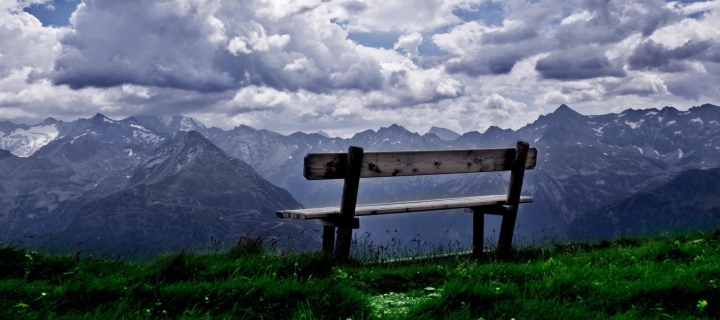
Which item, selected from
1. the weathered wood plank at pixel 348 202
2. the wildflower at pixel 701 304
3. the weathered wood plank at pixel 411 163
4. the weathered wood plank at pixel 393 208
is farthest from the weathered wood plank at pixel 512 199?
the wildflower at pixel 701 304

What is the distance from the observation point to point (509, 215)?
1022cm

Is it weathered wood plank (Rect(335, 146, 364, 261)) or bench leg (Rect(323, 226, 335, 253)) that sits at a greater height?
weathered wood plank (Rect(335, 146, 364, 261))

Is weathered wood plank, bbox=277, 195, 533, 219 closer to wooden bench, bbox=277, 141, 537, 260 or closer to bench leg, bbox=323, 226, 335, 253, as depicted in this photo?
wooden bench, bbox=277, 141, 537, 260

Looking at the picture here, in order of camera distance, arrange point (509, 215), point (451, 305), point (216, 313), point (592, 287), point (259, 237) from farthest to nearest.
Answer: point (509, 215) < point (259, 237) < point (592, 287) < point (451, 305) < point (216, 313)

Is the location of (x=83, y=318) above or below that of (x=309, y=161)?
below

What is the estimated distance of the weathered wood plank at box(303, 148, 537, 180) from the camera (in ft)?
26.9

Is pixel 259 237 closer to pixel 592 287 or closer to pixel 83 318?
pixel 83 318

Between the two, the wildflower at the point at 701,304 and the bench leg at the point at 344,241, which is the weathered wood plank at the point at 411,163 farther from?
the wildflower at the point at 701,304

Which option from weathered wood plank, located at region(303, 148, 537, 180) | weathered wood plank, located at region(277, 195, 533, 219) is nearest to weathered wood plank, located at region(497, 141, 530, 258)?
weathered wood plank, located at region(303, 148, 537, 180)

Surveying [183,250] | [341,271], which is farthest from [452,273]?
[183,250]

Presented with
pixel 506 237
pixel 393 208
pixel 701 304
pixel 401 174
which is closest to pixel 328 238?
pixel 393 208

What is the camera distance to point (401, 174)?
Answer: 8.97 m

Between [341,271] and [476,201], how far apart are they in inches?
177

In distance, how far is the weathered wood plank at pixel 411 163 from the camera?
821cm
